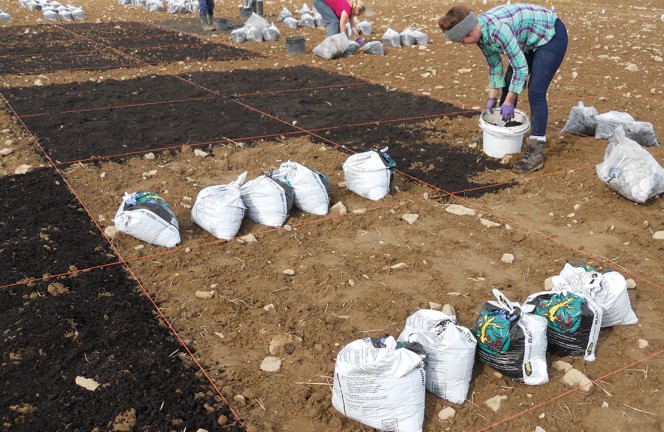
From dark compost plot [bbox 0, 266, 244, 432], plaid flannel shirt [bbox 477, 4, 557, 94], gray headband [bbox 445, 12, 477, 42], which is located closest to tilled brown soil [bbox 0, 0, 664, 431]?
dark compost plot [bbox 0, 266, 244, 432]

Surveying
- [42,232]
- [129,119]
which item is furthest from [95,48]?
[42,232]

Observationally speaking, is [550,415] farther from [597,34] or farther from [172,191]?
[597,34]

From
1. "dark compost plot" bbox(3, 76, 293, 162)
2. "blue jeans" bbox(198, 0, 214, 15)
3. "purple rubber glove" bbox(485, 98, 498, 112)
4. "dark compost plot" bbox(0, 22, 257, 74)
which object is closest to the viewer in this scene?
"purple rubber glove" bbox(485, 98, 498, 112)

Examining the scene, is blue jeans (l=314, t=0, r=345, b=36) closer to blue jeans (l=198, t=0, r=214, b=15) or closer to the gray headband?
blue jeans (l=198, t=0, r=214, b=15)

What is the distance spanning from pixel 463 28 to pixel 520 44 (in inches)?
27.4

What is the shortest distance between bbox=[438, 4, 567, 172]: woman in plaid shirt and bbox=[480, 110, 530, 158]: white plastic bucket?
110 millimetres

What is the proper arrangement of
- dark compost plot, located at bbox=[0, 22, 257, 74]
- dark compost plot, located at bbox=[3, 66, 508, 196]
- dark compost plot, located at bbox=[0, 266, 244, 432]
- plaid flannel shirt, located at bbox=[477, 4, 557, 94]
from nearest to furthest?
dark compost plot, located at bbox=[0, 266, 244, 432], plaid flannel shirt, located at bbox=[477, 4, 557, 94], dark compost plot, located at bbox=[3, 66, 508, 196], dark compost plot, located at bbox=[0, 22, 257, 74]

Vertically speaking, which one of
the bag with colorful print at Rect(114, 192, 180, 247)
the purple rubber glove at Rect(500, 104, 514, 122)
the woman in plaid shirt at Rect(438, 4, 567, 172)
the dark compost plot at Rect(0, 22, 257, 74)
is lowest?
the dark compost plot at Rect(0, 22, 257, 74)

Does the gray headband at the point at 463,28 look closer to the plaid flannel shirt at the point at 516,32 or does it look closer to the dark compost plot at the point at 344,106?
the plaid flannel shirt at the point at 516,32

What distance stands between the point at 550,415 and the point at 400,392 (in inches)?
28.2

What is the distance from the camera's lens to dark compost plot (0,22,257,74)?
32.3 ft

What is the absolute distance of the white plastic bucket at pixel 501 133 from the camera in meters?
5.36

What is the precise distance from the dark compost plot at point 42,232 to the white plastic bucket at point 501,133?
138 inches

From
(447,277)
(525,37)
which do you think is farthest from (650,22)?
(447,277)
